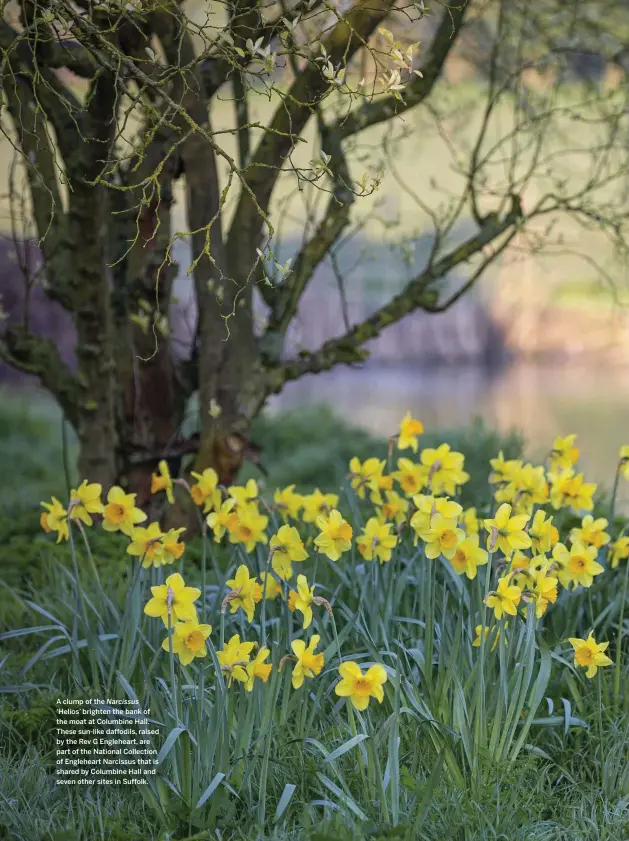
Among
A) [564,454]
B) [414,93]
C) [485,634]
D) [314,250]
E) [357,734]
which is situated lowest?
[357,734]

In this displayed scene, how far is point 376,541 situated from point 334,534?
0.28 metres

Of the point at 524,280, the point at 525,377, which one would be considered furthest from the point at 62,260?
the point at 524,280

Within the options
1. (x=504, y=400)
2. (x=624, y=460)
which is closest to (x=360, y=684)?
(x=624, y=460)

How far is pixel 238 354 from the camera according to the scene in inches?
137

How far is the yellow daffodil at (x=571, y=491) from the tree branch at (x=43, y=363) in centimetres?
193

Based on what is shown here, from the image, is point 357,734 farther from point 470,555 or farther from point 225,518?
point 225,518

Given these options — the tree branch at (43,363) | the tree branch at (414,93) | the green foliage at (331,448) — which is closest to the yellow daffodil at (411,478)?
the tree branch at (414,93)

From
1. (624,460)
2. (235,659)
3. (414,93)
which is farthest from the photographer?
(414,93)

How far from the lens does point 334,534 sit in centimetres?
196

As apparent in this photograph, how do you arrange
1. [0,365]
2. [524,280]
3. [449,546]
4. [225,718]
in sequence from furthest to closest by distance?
[524,280] → [0,365] → [449,546] → [225,718]

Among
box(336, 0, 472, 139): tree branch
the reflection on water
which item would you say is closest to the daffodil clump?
box(336, 0, 472, 139): tree branch

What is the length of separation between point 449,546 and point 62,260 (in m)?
2.32

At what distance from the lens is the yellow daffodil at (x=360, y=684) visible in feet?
5.28

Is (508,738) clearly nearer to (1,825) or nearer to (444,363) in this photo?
(1,825)
